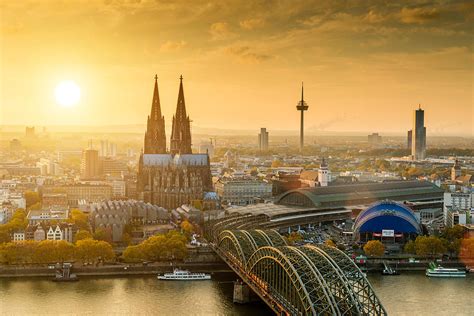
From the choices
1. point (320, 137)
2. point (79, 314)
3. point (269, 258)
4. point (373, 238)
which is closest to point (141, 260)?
point (79, 314)

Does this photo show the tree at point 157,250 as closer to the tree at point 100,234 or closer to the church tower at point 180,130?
the tree at point 100,234

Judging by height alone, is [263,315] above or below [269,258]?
below

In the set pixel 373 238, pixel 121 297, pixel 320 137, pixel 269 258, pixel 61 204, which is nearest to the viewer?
pixel 269 258

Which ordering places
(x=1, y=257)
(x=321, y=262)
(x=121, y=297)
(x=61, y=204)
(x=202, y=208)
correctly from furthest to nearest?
(x=61, y=204) → (x=202, y=208) → (x=1, y=257) → (x=121, y=297) → (x=321, y=262)

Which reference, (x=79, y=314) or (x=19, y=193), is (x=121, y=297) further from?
(x=19, y=193)

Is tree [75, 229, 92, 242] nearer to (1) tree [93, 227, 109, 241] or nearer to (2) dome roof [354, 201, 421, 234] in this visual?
(1) tree [93, 227, 109, 241]

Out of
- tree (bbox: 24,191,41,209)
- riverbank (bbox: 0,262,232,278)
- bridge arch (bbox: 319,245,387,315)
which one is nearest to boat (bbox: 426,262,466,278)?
riverbank (bbox: 0,262,232,278)
